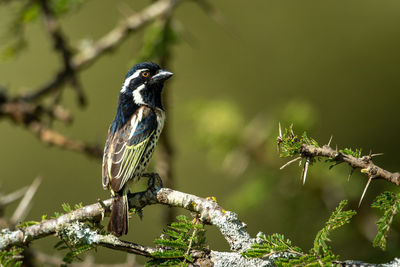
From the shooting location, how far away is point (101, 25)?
10.3 metres

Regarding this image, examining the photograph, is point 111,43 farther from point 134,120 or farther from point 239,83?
point 239,83

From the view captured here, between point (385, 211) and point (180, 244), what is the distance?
1088 mm

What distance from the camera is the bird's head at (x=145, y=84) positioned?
5660 millimetres

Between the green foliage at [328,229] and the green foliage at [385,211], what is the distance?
0.46 feet

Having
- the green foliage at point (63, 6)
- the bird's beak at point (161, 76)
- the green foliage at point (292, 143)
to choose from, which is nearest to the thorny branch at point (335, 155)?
the green foliage at point (292, 143)

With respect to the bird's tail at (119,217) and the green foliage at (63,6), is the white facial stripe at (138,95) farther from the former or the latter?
the bird's tail at (119,217)

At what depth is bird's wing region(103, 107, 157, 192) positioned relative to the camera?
470 centimetres

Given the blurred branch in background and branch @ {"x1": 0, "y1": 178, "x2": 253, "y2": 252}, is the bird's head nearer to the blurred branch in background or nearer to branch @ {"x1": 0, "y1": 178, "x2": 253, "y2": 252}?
the blurred branch in background

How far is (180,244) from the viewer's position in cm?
303

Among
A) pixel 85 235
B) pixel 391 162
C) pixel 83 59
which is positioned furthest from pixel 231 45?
pixel 85 235

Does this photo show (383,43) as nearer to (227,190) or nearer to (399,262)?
(227,190)

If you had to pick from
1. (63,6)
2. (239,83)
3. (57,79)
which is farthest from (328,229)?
(239,83)

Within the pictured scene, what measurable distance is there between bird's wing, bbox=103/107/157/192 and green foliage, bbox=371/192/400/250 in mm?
2285

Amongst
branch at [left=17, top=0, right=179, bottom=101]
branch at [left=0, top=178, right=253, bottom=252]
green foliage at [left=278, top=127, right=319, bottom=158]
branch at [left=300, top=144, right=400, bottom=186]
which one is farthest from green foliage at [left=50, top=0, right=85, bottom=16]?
branch at [left=300, top=144, right=400, bottom=186]
